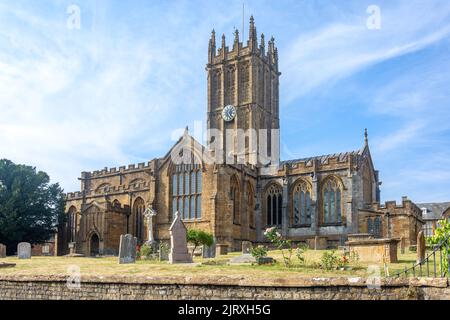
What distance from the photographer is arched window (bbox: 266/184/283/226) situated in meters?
48.7

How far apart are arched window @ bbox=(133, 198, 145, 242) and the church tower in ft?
41.4

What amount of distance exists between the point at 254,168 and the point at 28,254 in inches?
859

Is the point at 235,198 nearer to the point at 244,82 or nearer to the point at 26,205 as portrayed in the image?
the point at 26,205

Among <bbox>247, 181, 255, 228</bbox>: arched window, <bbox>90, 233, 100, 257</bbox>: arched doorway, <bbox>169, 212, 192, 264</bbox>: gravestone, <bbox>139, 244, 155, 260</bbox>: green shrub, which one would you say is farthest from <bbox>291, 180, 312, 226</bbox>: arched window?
<bbox>169, 212, 192, 264</bbox>: gravestone

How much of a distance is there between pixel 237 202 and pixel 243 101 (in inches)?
646

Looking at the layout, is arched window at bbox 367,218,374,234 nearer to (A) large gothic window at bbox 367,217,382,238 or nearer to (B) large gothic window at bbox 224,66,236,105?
(A) large gothic window at bbox 367,217,382,238

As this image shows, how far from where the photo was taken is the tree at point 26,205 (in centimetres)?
4491

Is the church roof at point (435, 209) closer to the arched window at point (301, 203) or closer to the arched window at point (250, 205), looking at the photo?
the arched window at point (301, 203)

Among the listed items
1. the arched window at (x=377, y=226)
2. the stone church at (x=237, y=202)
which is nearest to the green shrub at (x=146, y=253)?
the stone church at (x=237, y=202)

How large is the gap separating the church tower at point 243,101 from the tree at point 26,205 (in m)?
18.3

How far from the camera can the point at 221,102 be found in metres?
60.7

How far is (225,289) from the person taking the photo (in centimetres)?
1355
